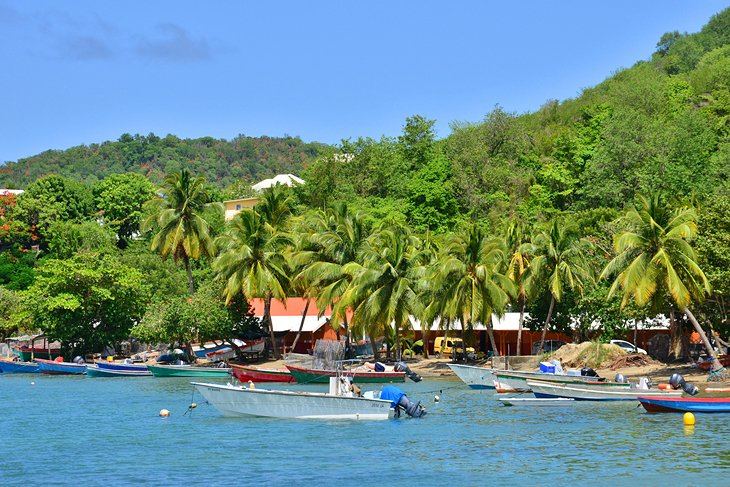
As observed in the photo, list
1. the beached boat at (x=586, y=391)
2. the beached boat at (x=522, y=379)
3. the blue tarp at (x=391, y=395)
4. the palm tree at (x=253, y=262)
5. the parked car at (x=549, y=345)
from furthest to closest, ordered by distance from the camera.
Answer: the palm tree at (x=253, y=262), the parked car at (x=549, y=345), the beached boat at (x=522, y=379), the beached boat at (x=586, y=391), the blue tarp at (x=391, y=395)

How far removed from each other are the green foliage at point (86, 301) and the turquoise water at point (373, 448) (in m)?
28.7

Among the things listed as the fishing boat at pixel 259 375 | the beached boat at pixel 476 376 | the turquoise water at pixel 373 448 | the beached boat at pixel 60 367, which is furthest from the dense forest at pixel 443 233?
the turquoise water at pixel 373 448

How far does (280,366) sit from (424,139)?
1947 inches

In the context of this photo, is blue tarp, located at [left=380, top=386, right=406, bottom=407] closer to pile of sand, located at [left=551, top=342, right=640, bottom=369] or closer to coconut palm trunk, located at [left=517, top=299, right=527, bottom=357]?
pile of sand, located at [left=551, top=342, right=640, bottom=369]

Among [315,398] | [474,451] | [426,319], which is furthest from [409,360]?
[474,451]

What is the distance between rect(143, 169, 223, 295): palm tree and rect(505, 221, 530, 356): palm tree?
26786 millimetres

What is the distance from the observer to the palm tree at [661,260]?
46.7 meters

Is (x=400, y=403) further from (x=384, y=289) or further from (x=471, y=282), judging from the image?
(x=384, y=289)

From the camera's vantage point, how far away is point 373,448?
3197 cm

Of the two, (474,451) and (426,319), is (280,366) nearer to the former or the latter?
(426,319)

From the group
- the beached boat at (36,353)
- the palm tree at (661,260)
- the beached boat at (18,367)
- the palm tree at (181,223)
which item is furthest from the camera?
the beached boat at (36,353)

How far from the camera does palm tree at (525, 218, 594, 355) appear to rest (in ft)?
199

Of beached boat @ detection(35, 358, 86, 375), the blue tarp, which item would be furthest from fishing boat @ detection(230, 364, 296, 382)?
the blue tarp

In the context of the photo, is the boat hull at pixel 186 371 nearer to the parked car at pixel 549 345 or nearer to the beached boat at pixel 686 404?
the parked car at pixel 549 345
